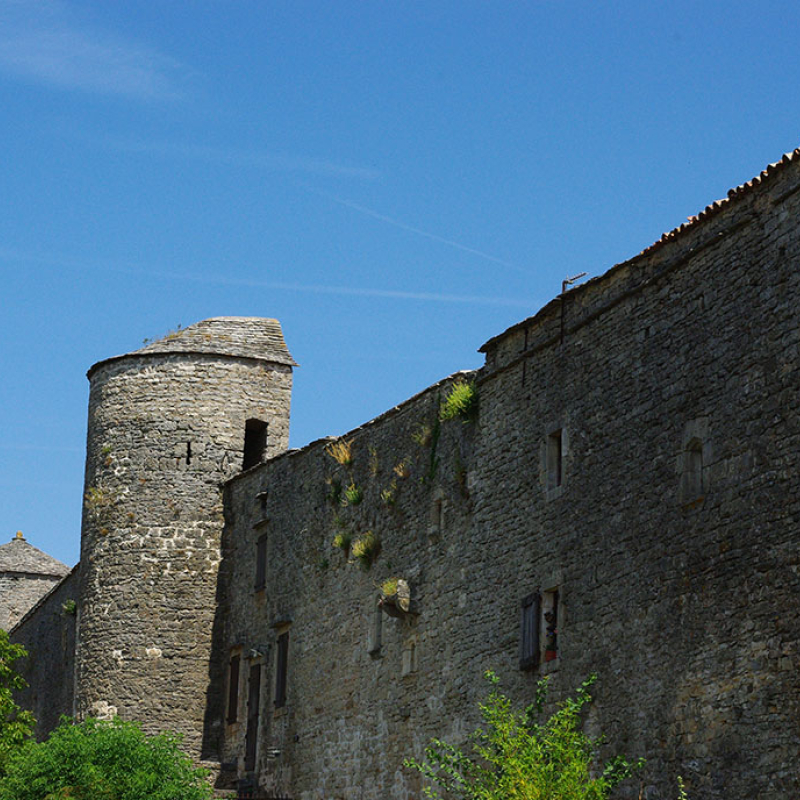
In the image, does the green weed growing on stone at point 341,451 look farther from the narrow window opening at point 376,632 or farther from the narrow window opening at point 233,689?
the narrow window opening at point 233,689

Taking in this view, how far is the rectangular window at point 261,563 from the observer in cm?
2800

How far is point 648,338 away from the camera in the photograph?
56.9ft

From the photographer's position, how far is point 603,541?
1767 cm

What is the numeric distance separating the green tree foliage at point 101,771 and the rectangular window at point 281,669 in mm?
3708

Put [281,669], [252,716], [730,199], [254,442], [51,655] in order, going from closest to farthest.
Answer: [730,199] < [281,669] < [252,716] < [254,442] < [51,655]

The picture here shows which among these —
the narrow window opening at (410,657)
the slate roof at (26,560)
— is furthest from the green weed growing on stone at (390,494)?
the slate roof at (26,560)

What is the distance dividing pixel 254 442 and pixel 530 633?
12.5m

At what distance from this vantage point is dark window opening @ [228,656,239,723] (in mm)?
28281

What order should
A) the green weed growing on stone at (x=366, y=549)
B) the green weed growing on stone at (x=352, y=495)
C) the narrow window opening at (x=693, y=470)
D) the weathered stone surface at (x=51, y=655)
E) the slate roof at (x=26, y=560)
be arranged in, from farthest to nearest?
1. the slate roof at (x=26, y=560)
2. the weathered stone surface at (x=51, y=655)
3. the green weed growing on stone at (x=352, y=495)
4. the green weed growing on stone at (x=366, y=549)
5. the narrow window opening at (x=693, y=470)

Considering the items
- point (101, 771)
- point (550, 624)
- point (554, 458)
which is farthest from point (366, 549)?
point (550, 624)

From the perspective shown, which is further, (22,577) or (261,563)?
(22,577)

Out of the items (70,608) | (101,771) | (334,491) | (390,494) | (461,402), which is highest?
(461,402)

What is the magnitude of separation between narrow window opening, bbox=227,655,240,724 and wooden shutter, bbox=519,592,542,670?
10.2 m

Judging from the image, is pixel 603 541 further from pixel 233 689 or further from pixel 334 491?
pixel 233 689
